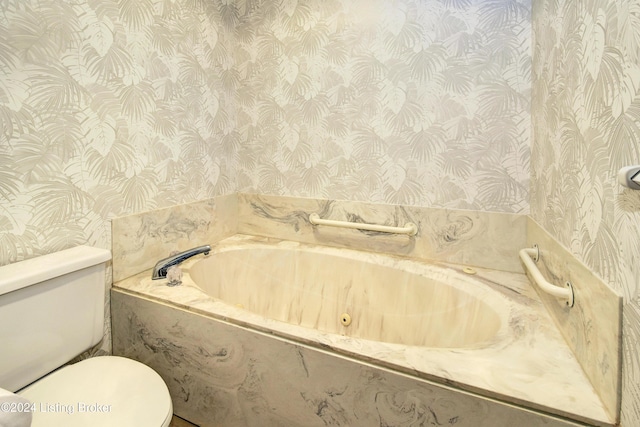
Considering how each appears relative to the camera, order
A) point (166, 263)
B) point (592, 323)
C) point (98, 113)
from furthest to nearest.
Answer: point (166, 263), point (98, 113), point (592, 323)

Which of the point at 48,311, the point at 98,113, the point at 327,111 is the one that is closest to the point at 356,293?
the point at 327,111

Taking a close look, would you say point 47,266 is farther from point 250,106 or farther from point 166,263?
point 250,106

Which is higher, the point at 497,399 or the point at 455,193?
the point at 455,193

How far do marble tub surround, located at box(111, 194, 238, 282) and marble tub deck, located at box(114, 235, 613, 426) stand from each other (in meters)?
0.26

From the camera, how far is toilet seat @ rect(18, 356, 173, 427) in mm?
806

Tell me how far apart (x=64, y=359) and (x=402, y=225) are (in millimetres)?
1437

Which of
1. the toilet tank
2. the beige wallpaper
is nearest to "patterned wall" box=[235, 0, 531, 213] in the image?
the beige wallpaper

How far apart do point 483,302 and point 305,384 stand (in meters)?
0.76

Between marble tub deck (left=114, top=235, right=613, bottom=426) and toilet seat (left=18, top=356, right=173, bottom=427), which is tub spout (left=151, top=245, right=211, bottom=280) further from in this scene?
toilet seat (left=18, top=356, right=173, bottom=427)

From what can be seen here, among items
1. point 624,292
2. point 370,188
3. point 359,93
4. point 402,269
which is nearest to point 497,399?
point 624,292

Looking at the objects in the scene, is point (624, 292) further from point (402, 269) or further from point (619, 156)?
point (402, 269)

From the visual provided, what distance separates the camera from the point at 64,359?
1.04 meters

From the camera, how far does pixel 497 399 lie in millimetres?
726

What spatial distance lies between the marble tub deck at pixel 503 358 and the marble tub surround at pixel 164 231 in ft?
0.84
